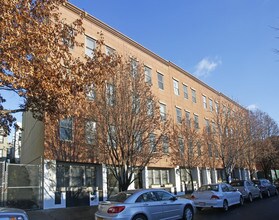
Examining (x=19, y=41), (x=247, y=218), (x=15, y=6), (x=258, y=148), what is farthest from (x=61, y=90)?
(x=258, y=148)

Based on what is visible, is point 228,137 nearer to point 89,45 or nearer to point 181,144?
point 181,144

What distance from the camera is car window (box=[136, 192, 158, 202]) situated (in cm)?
1023

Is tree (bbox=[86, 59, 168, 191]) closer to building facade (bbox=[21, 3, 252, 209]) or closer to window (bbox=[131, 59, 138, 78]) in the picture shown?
window (bbox=[131, 59, 138, 78])

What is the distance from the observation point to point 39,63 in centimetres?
909

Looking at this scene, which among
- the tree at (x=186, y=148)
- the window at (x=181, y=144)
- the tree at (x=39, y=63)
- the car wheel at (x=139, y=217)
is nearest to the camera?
the tree at (x=39, y=63)

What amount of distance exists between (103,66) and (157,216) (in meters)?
5.80

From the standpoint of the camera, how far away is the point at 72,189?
18.5m

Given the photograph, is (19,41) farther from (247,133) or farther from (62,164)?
(247,133)

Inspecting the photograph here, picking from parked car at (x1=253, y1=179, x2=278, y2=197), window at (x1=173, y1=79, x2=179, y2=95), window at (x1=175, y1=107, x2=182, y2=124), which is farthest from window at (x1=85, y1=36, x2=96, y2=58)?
parked car at (x1=253, y1=179, x2=278, y2=197)

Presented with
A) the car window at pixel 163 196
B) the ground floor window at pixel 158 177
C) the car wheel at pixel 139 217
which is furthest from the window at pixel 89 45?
the car wheel at pixel 139 217

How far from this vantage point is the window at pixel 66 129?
60.4ft

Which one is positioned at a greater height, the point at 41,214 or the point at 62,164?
the point at 62,164

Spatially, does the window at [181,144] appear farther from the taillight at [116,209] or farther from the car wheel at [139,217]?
the taillight at [116,209]

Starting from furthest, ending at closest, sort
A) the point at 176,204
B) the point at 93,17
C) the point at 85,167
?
the point at 93,17, the point at 85,167, the point at 176,204
